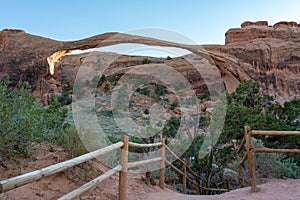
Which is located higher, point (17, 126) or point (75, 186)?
point (17, 126)

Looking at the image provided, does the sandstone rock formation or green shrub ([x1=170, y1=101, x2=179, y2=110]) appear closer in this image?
the sandstone rock formation

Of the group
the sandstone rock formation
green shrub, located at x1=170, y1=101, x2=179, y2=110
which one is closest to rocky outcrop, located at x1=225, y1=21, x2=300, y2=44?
the sandstone rock formation

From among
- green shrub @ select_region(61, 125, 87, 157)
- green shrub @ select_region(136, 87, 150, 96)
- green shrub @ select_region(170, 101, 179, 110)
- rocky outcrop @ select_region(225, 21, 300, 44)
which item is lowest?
green shrub @ select_region(170, 101, 179, 110)

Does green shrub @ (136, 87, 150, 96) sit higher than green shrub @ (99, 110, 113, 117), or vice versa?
green shrub @ (136, 87, 150, 96)

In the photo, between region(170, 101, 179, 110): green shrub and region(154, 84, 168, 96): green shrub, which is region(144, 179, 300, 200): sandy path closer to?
region(170, 101, 179, 110): green shrub

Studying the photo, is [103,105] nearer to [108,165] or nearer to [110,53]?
[110,53]

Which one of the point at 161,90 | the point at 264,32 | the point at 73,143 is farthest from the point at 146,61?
the point at 73,143

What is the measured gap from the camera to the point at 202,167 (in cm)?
817

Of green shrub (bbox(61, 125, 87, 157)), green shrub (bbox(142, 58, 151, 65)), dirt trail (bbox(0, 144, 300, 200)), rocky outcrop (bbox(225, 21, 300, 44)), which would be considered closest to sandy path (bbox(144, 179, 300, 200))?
dirt trail (bbox(0, 144, 300, 200))

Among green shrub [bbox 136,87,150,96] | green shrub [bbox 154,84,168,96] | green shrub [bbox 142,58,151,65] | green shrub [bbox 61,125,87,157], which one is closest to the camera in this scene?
green shrub [bbox 61,125,87,157]

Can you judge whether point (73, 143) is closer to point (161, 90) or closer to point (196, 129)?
point (196, 129)

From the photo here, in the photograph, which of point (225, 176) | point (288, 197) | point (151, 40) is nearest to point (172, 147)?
point (225, 176)

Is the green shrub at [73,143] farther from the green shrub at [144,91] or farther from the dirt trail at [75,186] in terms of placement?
the green shrub at [144,91]

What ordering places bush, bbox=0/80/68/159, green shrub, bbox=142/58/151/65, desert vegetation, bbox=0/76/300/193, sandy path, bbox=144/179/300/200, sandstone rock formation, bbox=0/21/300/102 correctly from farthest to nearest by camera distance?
green shrub, bbox=142/58/151/65
sandstone rock formation, bbox=0/21/300/102
sandy path, bbox=144/179/300/200
desert vegetation, bbox=0/76/300/193
bush, bbox=0/80/68/159
